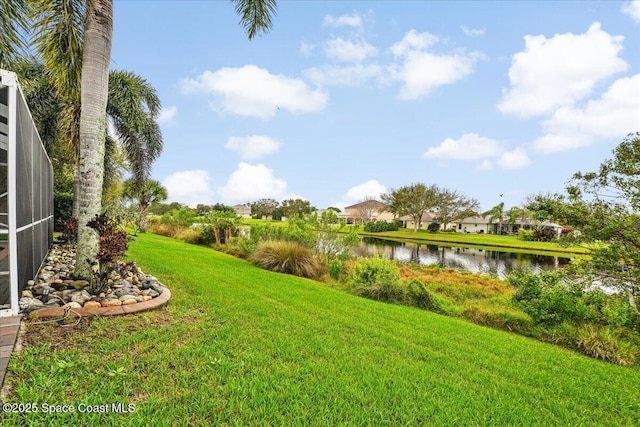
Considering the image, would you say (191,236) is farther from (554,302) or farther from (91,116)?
(554,302)

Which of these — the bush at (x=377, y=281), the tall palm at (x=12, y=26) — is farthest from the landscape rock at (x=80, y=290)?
the bush at (x=377, y=281)

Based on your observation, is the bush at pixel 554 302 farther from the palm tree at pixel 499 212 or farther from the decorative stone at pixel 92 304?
the palm tree at pixel 499 212

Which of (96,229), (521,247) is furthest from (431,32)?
(521,247)

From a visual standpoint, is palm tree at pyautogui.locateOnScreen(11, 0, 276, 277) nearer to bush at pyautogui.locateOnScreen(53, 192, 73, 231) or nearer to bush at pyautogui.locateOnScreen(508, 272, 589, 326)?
bush at pyautogui.locateOnScreen(508, 272, 589, 326)

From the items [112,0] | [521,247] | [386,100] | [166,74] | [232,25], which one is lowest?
[521,247]

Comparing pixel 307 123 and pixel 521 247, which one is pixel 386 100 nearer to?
pixel 307 123

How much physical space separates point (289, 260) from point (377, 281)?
3254mm

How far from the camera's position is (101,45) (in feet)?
15.7

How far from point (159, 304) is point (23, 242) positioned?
1.80 m

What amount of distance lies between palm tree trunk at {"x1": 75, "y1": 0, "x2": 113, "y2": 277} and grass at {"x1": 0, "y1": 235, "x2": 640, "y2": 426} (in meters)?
1.51

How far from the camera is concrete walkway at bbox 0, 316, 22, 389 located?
2.43 meters

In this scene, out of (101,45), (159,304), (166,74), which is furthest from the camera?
(166,74)

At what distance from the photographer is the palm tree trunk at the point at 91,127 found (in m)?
4.66

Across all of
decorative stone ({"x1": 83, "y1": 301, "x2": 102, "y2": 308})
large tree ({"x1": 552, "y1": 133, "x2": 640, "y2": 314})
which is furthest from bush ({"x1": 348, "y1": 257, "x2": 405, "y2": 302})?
decorative stone ({"x1": 83, "y1": 301, "x2": 102, "y2": 308})
